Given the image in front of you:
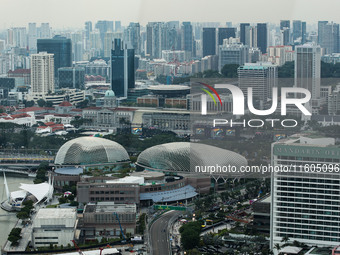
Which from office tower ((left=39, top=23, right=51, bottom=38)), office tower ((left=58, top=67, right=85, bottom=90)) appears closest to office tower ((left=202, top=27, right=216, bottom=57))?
office tower ((left=58, top=67, right=85, bottom=90))

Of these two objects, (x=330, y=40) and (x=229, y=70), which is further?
(x=330, y=40)

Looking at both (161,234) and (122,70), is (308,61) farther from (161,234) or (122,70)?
(161,234)

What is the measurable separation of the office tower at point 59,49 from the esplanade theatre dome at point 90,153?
1105cm

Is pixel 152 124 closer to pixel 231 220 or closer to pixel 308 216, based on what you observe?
pixel 231 220

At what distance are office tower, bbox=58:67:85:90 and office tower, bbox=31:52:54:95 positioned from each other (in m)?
1.22

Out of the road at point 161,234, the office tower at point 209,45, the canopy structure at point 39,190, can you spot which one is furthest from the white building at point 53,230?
the office tower at point 209,45

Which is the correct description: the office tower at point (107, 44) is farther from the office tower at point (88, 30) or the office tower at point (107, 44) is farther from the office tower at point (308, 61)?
the office tower at point (308, 61)

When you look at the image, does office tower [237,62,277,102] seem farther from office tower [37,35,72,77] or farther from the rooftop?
office tower [37,35,72,77]

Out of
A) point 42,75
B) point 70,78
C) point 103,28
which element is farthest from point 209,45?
point 103,28

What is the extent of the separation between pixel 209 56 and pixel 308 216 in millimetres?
11218

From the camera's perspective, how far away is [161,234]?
6.87 meters

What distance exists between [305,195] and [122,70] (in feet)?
37.9

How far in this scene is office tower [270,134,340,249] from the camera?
218 inches

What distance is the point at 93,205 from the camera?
24.2 ft
